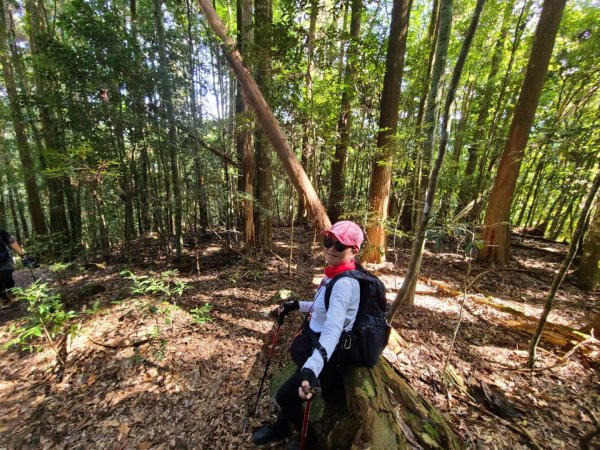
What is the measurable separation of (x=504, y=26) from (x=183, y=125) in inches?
488

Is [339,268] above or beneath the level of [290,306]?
above

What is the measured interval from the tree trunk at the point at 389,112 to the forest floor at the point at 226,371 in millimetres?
2075

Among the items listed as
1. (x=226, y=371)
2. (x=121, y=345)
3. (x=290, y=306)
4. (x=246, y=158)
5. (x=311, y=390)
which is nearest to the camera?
(x=311, y=390)

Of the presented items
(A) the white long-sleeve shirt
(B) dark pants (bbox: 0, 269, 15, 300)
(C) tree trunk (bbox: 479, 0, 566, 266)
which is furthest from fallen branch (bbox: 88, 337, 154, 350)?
(C) tree trunk (bbox: 479, 0, 566, 266)

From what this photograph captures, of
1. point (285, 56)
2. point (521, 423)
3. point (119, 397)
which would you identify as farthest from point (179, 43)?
point (521, 423)

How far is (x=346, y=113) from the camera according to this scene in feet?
28.3

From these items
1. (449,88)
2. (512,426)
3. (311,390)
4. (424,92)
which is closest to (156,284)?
(311,390)

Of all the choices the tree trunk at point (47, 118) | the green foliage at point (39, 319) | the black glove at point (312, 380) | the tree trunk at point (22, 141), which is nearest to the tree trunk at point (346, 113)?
the black glove at point (312, 380)

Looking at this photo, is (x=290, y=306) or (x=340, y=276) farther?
(x=290, y=306)

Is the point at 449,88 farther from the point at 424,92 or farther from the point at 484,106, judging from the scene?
the point at 484,106

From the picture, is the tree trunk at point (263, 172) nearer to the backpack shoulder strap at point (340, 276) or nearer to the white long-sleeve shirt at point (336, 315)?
the backpack shoulder strap at point (340, 276)

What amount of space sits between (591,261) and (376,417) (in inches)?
308

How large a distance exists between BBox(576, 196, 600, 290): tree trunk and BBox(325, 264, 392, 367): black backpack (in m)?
7.36

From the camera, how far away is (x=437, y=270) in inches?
301
